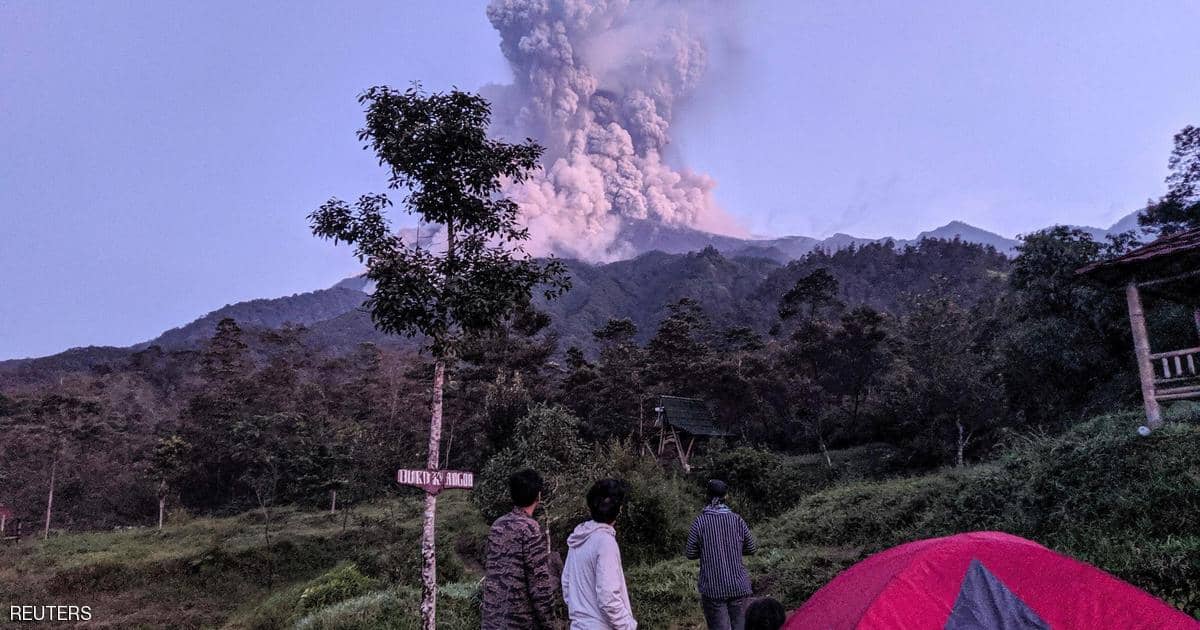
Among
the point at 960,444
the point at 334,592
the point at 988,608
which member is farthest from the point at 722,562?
the point at 960,444

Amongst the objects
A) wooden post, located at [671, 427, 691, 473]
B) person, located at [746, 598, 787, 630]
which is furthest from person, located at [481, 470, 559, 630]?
wooden post, located at [671, 427, 691, 473]

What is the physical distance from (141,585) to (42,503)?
20.6 m

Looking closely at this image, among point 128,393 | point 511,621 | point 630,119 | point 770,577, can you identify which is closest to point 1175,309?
point 770,577

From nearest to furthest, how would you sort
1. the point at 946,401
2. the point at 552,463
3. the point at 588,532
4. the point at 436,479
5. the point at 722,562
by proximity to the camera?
1. the point at 588,532
2. the point at 722,562
3. the point at 436,479
4. the point at 552,463
5. the point at 946,401

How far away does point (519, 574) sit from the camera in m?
3.91

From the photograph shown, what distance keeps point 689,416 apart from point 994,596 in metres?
28.2

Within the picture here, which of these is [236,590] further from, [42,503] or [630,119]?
[630,119]

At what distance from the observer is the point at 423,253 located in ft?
29.3

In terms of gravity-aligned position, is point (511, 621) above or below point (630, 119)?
below

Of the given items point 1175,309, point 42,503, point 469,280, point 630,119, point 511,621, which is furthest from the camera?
point 630,119

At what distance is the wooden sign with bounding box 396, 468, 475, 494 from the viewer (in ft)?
22.7

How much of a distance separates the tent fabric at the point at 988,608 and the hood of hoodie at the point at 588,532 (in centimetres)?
229

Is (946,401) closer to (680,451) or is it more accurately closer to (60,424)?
Result: (680,451)

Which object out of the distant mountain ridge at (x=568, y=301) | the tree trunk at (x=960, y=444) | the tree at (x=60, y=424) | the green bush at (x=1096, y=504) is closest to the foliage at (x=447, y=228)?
the green bush at (x=1096, y=504)
